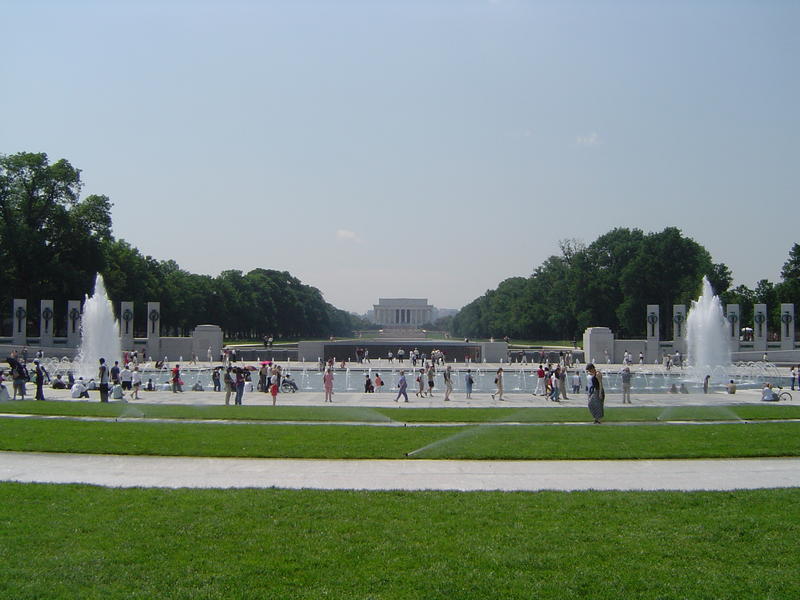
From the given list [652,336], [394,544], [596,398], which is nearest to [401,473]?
[394,544]

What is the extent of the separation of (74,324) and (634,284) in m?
61.6

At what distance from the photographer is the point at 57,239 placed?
2689 inches

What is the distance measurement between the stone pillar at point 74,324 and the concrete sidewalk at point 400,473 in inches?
2068

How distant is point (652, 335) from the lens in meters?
69.8

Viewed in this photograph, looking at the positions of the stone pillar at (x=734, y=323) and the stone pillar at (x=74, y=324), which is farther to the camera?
the stone pillar at (x=734, y=323)

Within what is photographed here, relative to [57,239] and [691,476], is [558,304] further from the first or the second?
[691,476]

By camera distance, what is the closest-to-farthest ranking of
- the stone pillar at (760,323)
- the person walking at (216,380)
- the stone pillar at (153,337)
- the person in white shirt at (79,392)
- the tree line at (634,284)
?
the person in white shirt at (79,392) → the person walking at (216,380) → the stone pillar at (153,337) → the stone pillar at (760,323) → the tree line at (634,284)

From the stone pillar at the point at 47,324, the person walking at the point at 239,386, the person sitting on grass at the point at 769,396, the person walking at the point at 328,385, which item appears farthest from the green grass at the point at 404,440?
the stone pillar at the point at 47,324

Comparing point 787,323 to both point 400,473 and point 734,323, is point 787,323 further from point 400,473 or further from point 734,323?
point 400,473

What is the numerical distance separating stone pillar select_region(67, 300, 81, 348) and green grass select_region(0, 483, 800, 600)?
186ft

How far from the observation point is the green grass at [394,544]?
7.01 m

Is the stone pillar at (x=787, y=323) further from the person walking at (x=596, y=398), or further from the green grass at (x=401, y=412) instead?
the person walking at (x=596, y=398)

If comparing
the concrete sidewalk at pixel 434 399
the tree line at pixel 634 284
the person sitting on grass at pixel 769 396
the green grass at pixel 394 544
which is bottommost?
the concrete sidewalk at pixel 434 399

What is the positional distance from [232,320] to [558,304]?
161 feet
